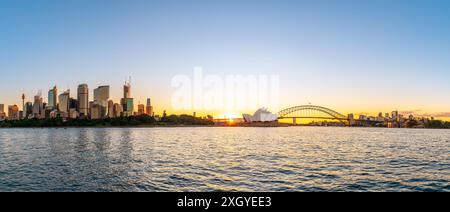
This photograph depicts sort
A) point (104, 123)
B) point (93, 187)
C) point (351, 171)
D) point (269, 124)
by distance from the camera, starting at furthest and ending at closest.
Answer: point (269, 124)
point (104, 123)
point (351, 171)
point (93, 187)
